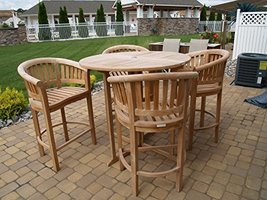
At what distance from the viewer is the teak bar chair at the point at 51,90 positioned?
7.00ft

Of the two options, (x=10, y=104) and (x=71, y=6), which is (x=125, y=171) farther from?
(x=71, y=6)

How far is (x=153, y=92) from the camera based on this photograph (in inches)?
66.8

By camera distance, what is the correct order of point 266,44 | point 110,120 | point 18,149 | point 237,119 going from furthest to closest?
point 266,44, point 237,119, point 18,149, point 110,120

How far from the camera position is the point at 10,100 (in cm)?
351

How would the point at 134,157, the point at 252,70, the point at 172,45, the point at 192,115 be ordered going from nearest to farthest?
the point at 134,157 < the point at 192,115 < the point at 252,70 < the point at 172,45

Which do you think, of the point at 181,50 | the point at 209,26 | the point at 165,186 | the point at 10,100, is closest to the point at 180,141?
the point at 165,186

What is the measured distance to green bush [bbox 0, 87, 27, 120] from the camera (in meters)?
3.44

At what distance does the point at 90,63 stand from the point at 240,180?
5.72ft

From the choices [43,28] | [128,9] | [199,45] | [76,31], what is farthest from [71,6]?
[199,45]

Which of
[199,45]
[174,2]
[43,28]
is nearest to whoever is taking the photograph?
[199,45]

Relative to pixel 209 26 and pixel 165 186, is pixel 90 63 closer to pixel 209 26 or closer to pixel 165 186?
pixel 165 186

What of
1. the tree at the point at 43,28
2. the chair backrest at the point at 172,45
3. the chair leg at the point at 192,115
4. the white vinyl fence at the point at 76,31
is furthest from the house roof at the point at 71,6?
the chair leg at the point at 192,115

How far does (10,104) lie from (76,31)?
602 inches

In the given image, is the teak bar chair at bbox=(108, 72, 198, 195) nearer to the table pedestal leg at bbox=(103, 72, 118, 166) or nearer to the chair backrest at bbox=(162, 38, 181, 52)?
the table pedestal leg at bbox=(103, 72, 118, 166)
